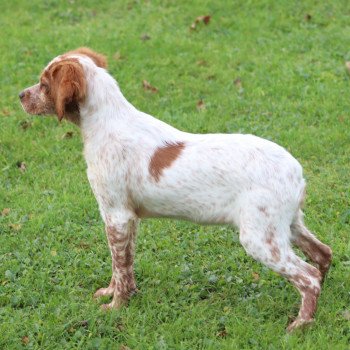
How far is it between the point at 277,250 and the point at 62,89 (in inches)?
68.1

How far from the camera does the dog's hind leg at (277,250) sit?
4.64 m

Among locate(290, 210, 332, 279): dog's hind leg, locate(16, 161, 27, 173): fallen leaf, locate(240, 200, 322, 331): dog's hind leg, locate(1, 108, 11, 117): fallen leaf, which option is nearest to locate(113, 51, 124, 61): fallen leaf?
locate(1, 108, 11, 117): fallen leaf

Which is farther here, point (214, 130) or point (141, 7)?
point (141, 7)

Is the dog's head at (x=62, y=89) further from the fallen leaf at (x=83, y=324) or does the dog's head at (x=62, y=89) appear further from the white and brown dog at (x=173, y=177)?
the fallen leaf at (x=83, y=324)

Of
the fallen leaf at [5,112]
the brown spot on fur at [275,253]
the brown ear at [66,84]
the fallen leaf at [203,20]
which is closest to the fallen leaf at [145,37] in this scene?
the fallen leaf at [203,20]

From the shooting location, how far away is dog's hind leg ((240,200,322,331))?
464 centimetres

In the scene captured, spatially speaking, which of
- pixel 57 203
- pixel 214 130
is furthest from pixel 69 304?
pixel 214 130

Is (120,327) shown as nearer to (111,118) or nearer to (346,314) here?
(111,118)

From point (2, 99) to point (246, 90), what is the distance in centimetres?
291

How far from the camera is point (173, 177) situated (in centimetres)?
483

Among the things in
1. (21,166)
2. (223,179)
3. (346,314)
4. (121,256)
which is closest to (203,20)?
(21,166)

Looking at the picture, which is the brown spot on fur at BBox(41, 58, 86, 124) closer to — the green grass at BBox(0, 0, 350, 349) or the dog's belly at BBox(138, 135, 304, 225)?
the dog's belly at BBox(138, 135, 304, 225)

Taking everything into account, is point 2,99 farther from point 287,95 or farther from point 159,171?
point 159,171

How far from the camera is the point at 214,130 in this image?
26.3ft
